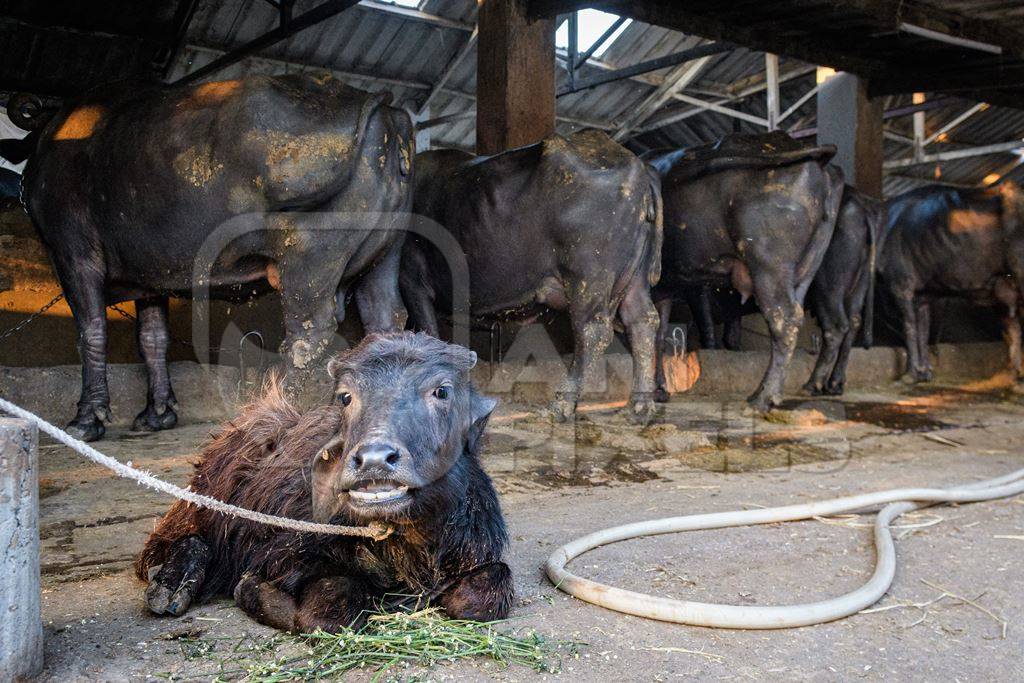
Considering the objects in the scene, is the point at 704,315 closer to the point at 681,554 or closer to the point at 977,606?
the point at 681,554

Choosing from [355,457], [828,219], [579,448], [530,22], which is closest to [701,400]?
[828,219]

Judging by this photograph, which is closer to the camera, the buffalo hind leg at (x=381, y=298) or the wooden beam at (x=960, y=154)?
the buffalo hind leg at (x=381, y=298)

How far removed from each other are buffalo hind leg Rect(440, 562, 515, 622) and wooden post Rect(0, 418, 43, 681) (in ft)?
3.46

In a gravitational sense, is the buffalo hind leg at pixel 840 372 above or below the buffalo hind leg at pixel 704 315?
below

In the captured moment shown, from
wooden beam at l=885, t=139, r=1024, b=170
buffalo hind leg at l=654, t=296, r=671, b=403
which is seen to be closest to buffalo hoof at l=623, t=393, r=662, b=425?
buffalo hind leg at l=654, t=296, r=671, b=403

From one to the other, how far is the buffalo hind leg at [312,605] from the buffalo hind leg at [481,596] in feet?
0.77

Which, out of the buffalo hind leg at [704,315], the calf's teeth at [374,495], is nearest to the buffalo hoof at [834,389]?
the buffalo hind leg at [704,315]

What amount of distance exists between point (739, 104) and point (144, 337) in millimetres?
14785

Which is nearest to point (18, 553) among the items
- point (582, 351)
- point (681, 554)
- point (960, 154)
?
point (681, 554)

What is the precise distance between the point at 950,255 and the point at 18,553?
1015 cm

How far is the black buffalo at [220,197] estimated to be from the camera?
508 centimetres

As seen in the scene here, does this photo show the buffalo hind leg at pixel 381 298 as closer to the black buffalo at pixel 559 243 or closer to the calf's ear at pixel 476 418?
the black buffalo at pixel 559 243

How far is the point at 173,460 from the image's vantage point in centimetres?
477

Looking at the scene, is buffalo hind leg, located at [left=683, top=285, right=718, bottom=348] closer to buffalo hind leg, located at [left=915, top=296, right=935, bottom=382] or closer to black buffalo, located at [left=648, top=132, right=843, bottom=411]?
black buffalo, located at [left=648, top=132, right=843, bottom=411]
